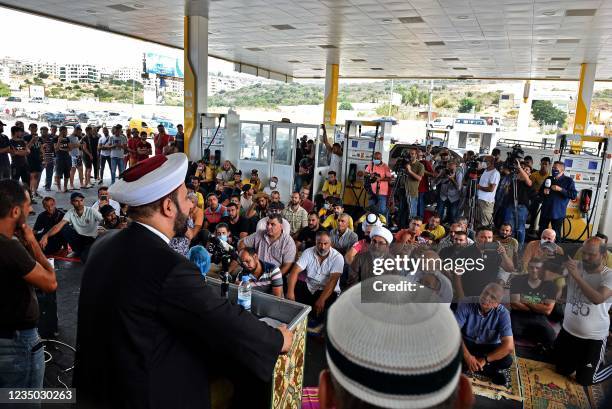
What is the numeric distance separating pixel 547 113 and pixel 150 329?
49.9 metres

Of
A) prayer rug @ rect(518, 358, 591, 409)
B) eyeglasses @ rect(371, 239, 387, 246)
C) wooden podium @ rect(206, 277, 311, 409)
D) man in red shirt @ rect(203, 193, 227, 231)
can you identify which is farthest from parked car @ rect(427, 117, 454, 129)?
wooden podium @ rect(206, 277, 311, 409)

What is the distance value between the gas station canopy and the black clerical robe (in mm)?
8074

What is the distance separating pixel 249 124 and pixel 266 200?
323cm

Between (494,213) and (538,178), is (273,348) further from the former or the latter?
(538,178)

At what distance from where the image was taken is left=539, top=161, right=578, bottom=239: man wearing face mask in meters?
7.26

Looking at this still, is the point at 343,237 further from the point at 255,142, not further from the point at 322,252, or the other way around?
the point at 255,142

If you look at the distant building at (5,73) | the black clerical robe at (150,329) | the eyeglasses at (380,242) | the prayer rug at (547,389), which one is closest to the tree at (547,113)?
the eyeglasses at (380,242)

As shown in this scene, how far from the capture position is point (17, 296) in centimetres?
200

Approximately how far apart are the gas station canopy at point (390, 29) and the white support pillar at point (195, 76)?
1.44ft

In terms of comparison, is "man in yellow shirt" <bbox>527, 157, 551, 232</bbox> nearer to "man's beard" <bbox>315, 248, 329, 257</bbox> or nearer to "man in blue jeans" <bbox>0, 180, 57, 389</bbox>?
"man's beard" <bbox>315, 248, 329, 257</bbox>

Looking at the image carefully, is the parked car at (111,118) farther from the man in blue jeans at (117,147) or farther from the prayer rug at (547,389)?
the prayer rug at (547,389)

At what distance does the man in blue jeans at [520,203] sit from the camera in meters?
7.32

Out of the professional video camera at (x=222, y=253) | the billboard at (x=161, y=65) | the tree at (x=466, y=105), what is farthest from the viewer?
the tree at (x=466, y=105)

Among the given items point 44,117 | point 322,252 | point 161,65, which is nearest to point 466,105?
point 161,65
